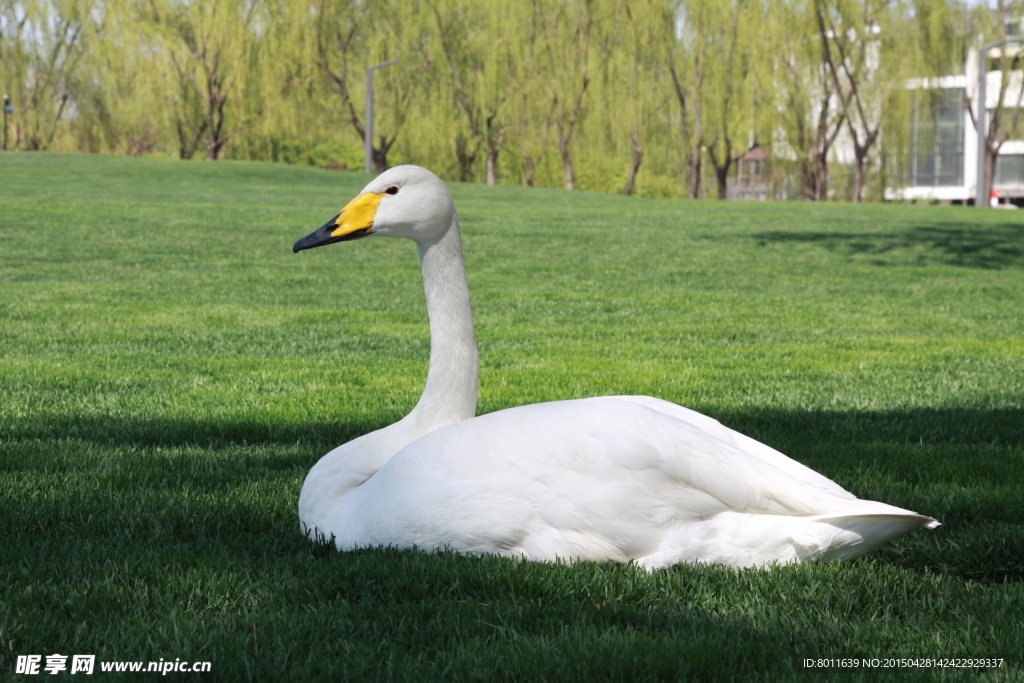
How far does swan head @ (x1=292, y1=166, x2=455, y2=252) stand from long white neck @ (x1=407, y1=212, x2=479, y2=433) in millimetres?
100

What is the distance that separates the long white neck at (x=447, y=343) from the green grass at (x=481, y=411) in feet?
2.45

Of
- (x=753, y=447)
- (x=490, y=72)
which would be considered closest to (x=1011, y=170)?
(x=490, y=72)

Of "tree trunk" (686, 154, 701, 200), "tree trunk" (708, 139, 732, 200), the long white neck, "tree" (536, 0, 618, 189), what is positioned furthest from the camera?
"tree trunk" (686, 154, 701, 200)

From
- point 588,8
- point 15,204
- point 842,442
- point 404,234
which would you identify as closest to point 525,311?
point 842,442

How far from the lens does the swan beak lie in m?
3.73

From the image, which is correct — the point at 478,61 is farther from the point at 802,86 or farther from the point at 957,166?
the point at 957,166

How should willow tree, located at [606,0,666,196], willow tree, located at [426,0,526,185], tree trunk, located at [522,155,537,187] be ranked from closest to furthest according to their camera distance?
willow tree, located at [606,0,666,196] < willow tree, located at [426,0,526,185] < tree trunk, located at [522,155,537,187]

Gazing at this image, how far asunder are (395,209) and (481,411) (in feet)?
7.88

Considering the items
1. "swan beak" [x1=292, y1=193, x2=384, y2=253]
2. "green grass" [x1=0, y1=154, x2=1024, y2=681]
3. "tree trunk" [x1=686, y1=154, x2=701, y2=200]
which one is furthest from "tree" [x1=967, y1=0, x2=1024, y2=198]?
"swan beak" [x1=292, y1=193, x2=384, y2=253]

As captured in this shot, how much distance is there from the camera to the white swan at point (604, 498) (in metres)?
3.10

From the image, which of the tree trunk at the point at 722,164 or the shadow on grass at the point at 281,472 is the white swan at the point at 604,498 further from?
the tree trunk at the point at 722,164

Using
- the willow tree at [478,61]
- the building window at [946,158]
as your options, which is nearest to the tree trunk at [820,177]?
the willow tree at [478,61]

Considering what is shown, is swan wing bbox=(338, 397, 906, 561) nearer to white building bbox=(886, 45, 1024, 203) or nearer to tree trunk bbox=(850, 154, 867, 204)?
tree trunk bbox=(850, 154, 867, 204)

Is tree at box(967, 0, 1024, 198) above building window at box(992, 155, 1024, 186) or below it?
above
